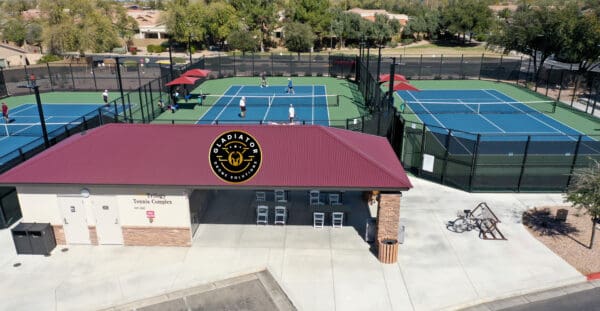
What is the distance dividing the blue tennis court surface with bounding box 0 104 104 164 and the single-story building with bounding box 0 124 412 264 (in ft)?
35.1

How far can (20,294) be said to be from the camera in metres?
12.9

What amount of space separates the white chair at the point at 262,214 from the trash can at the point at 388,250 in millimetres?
4704

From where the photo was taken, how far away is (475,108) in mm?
36344

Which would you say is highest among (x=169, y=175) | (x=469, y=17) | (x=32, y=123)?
(x=469, y=17)

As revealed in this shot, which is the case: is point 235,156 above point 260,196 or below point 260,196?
above

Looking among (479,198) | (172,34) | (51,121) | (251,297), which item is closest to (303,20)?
(172,34)

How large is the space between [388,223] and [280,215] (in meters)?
4.41

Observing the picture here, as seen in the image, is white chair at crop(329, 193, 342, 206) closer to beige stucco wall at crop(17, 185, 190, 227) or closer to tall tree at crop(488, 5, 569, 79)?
beige stucco wall at crop(17, 185, 190, 227)

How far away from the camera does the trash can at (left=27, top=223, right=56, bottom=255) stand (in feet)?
48.0

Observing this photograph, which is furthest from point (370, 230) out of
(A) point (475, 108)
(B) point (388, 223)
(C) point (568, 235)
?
(A) point (475, 108)

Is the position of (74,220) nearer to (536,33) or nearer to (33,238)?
(33,238)

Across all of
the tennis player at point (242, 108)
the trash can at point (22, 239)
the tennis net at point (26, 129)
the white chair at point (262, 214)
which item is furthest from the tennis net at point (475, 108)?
the trash can at point (22, 239)

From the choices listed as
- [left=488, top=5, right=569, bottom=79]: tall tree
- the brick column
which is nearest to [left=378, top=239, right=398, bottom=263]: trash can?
the brick column

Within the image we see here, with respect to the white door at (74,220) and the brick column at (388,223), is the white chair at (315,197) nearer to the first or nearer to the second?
the brick column at (388,223)
